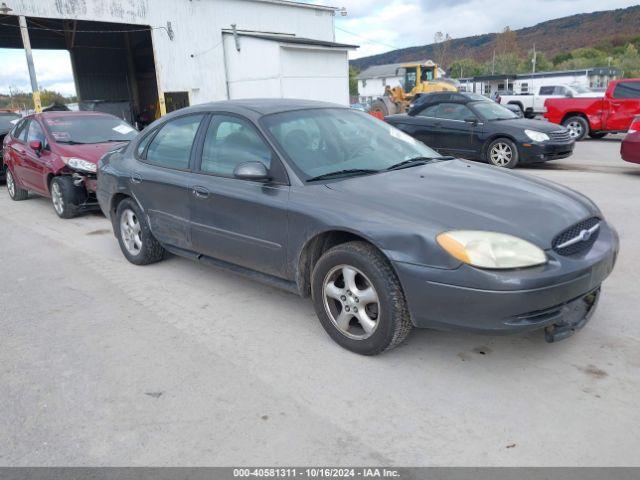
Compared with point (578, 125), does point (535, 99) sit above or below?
above

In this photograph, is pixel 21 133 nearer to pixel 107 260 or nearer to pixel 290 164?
pixel 107 260

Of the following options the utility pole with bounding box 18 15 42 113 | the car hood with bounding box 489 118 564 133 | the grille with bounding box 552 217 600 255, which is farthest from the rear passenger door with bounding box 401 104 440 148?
the utility pole with bounding box 18 15 42 113

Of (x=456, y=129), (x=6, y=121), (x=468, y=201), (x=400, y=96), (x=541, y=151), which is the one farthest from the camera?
(x=400, y=96)

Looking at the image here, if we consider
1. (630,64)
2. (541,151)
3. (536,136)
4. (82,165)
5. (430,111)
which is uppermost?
(630,64)

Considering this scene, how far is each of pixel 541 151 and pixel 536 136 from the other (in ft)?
1.04

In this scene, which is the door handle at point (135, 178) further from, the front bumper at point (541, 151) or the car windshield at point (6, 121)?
the car windshield at point (6, 121)

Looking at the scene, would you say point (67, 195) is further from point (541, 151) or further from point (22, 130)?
point (541, 151)

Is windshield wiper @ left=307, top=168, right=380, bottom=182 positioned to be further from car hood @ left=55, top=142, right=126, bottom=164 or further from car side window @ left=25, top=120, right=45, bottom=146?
car side window @ left=25, top=120, right=45, bottom=146

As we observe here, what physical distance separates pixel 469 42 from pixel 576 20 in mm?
30941

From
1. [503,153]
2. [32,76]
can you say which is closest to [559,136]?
[503,153]

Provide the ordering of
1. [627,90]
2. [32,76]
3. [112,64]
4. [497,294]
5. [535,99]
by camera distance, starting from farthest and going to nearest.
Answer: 1. [112,64]
2. [535,99]
3. [32,76]
4. [627,90]
5. [497,294]

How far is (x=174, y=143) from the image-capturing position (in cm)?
466

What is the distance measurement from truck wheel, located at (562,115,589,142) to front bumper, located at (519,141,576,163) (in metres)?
6.10

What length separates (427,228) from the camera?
9.44ft
